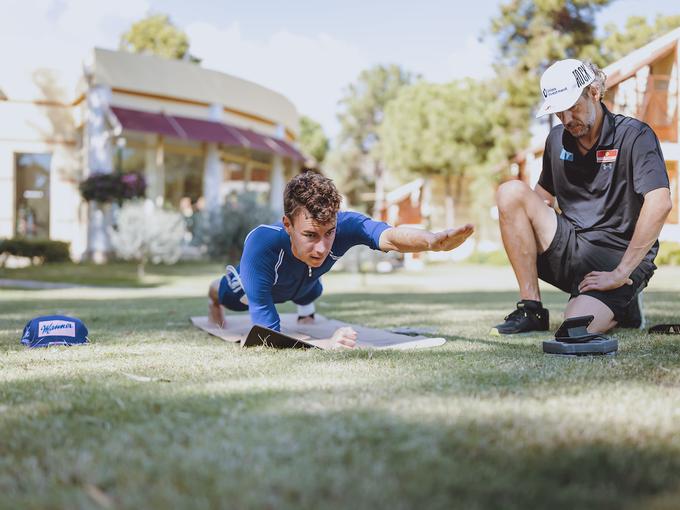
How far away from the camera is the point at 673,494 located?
4.00 feet

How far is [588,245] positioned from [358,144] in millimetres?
43542

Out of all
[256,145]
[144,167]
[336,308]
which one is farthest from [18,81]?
[336,308]

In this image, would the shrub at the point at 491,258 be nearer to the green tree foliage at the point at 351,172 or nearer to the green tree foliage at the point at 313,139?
the green tree foliage at the point at 351,172

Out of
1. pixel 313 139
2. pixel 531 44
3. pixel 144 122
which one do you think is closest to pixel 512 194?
pixel 144 122

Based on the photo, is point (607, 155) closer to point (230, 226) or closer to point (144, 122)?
point (230, 226)

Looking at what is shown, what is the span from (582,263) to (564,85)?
0.93m

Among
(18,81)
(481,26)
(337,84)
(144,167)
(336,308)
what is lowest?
(336,308)

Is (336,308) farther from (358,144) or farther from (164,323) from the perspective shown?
(358,144)

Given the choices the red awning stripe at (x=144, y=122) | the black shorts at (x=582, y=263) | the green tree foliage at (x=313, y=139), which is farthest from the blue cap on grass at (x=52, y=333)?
the green tree foliage at (x=313, y=139)

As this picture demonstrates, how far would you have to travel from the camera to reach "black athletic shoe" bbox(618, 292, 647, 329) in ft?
12.3

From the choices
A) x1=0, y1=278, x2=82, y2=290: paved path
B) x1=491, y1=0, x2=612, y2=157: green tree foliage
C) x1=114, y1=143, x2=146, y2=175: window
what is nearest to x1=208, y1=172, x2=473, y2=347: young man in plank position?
x1=0, y1=278, x2=82, y2=290: paved path

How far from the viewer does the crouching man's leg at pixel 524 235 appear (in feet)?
12.0

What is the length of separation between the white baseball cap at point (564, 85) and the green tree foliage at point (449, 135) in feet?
72.0

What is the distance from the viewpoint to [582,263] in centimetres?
364
